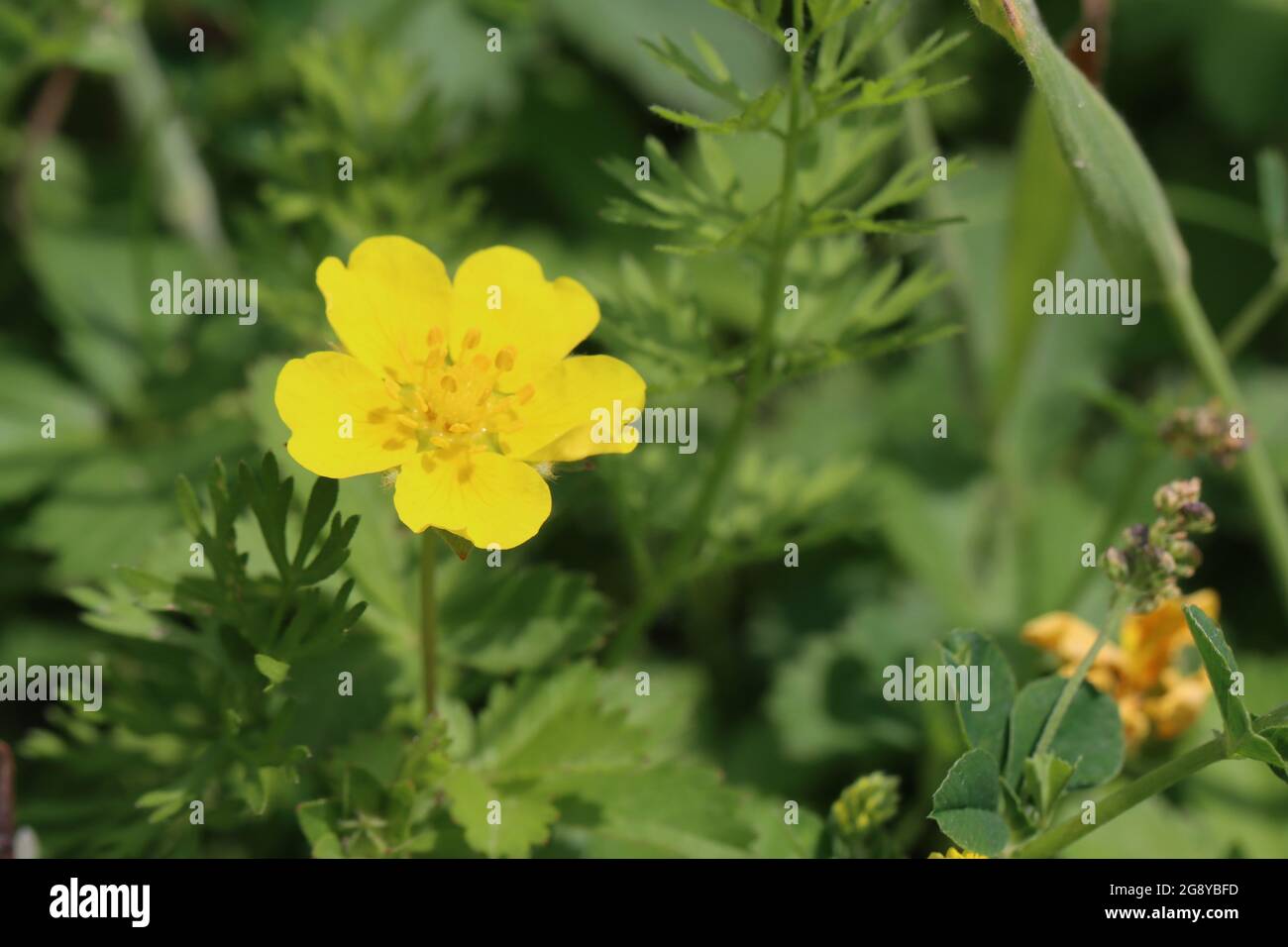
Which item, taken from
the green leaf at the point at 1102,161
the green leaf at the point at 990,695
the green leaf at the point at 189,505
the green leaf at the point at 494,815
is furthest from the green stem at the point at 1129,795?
the green leaf at the point at 189,505

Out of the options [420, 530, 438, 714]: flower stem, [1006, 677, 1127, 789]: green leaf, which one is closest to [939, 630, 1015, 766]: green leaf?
[1006, 677, 1127, 789]: green leaf

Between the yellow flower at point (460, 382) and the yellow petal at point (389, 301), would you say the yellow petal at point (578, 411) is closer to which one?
the yellow flower at point (460, 382)

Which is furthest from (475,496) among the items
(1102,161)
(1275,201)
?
(1275,201)

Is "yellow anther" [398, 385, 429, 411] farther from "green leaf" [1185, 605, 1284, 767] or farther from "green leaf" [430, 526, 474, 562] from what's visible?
"green leaf" [1185, 605, 1284, 767]

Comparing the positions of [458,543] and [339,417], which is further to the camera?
[339,417]

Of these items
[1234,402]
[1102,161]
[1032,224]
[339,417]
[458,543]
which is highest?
[1032,224]

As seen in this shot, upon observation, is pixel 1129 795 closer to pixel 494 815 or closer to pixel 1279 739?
pixel 1279 739
